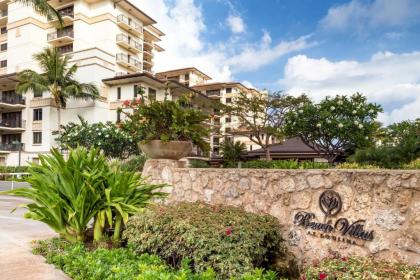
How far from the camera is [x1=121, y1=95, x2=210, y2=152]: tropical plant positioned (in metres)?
7.51

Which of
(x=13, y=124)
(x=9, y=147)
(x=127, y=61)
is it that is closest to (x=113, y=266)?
(x=127, y=61)

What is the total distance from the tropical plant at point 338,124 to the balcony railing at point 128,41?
93.0 feet

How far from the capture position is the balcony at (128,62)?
42.1 metres

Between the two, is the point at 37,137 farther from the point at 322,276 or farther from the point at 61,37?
the point at 322,276

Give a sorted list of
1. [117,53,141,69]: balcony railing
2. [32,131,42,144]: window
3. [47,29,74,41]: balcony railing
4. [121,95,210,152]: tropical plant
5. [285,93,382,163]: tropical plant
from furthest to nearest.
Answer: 1. [117,53,141,69]: balcony railing
2. [47,29,74,41]: balcony railing
3. [32,131,42,144]: window
4. [285,93,382,163]: tropical plant
5. [121,95,210,152]: tropical plant

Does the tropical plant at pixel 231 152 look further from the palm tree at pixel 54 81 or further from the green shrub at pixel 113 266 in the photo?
the palm tree at pixel 54 81

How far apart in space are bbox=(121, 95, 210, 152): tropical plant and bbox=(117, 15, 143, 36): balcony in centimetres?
3804

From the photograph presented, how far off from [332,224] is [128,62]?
42132 millimetres

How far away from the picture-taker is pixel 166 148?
7.55 metres

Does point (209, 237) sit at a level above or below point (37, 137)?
below

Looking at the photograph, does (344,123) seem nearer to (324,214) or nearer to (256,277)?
(324,214)

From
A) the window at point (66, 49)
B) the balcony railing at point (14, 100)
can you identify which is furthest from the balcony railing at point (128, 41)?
the balcony railing at point (14, 100)

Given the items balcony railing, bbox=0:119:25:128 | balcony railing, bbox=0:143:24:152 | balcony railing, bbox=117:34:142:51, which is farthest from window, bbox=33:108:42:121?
balcony railing, bbox=117:34:142:51

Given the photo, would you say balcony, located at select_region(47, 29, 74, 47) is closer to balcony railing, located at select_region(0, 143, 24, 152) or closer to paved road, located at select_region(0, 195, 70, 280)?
balcony railing, located at select_region(0, 143, 24, 152)
